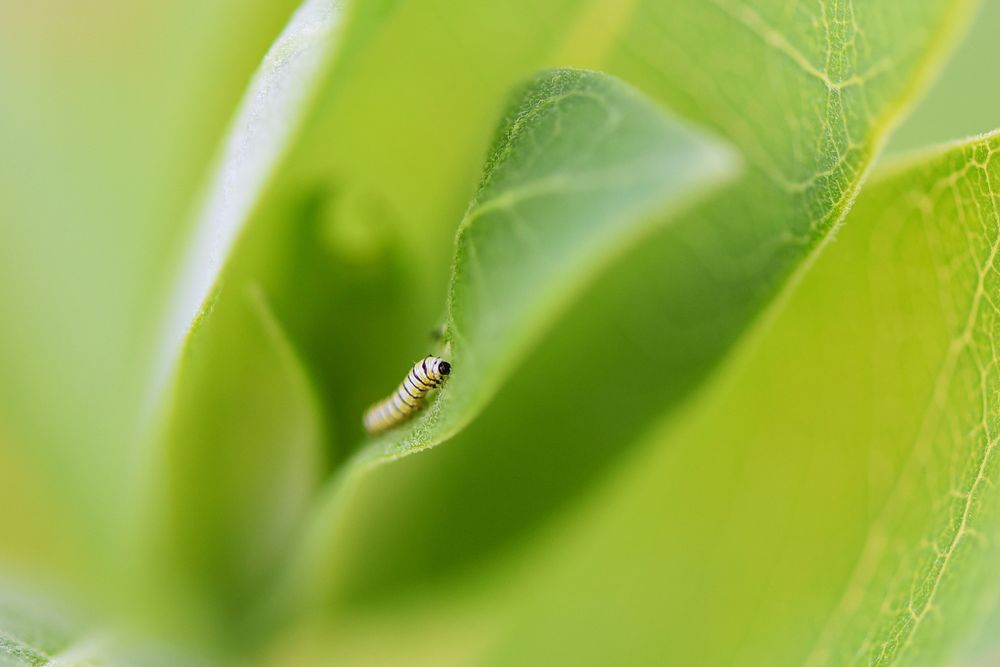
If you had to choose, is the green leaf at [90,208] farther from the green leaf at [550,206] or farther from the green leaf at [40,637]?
the green leaf at [550,206]

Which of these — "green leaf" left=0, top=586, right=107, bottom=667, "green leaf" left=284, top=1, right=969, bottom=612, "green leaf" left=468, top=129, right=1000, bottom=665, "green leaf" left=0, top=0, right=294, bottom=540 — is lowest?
"green leaf" left=468, top=129, right=1000, bottom=665

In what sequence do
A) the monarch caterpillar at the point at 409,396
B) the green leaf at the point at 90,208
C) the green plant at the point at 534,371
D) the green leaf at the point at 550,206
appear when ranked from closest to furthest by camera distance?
1. the green leaf at the point at 550,206
2. the green plant at the point at 534,371
3. the monarch caterpillar at the point at 409,396
4. the green leaf at the point at 90,208

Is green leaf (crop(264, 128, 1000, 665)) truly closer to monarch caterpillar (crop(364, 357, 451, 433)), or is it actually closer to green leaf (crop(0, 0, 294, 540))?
monarch caterpillar (crop(364, 357, 451, 433))

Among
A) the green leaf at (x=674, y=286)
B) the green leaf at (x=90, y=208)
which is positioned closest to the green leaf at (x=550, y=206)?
the green leaf at (x=674, y=286)

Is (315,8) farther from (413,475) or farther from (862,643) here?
(862,643)

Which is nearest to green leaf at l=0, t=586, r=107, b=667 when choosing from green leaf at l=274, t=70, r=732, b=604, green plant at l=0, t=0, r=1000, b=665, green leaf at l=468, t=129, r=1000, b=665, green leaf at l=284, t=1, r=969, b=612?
green plant at l=0, t=0, r=1000, b=665

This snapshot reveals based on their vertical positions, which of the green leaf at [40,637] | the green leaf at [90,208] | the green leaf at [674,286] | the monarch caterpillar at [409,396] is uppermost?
the green leaf at [90,208]

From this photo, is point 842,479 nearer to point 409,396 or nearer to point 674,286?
point 674,286

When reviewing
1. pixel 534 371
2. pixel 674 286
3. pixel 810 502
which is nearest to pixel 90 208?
pixel 534 371
